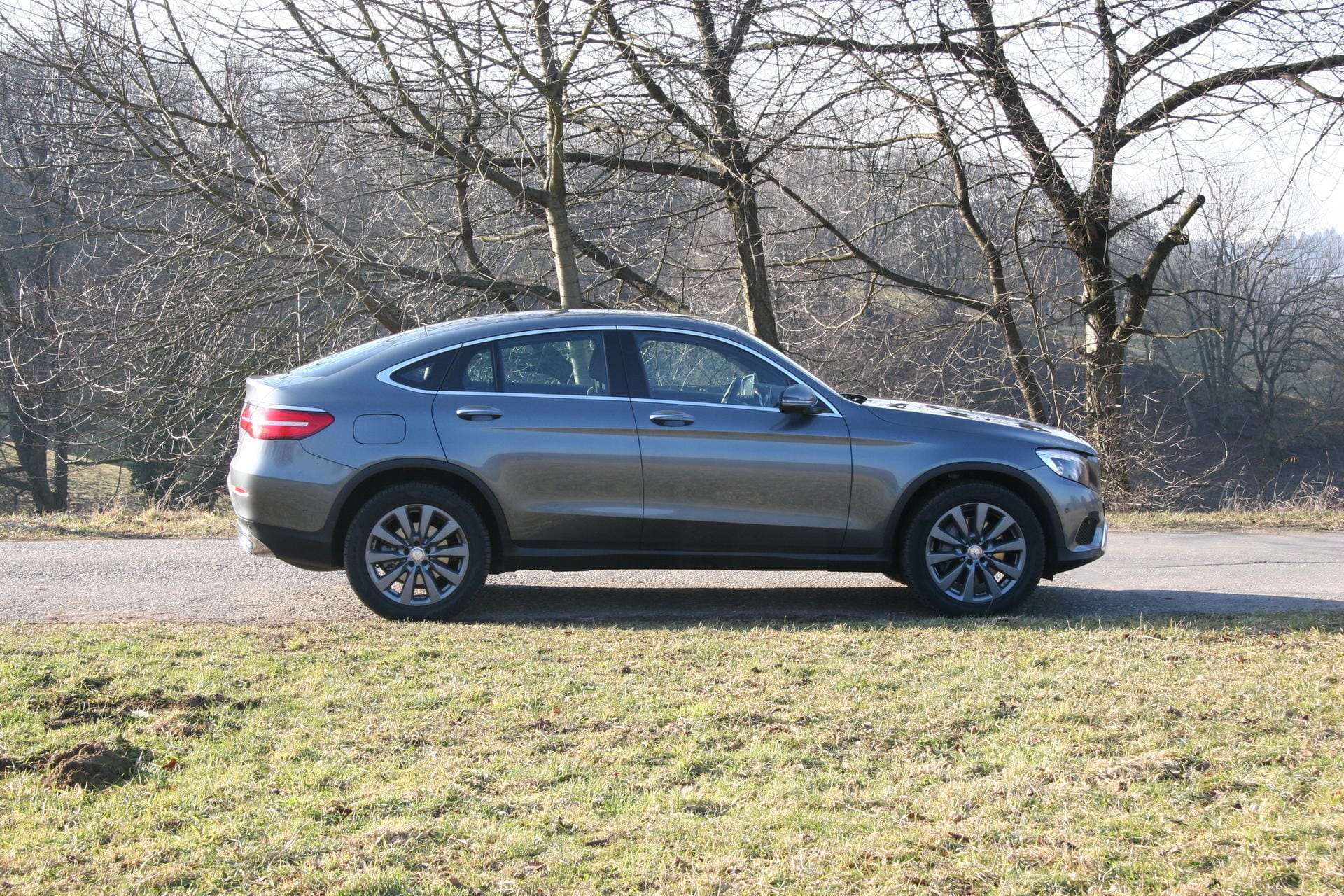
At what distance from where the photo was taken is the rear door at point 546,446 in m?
6.72

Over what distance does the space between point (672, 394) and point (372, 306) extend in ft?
27.6

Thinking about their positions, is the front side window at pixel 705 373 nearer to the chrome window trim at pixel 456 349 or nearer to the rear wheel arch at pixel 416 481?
the chrome window trim at pixel 456 349

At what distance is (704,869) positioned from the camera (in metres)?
3.25

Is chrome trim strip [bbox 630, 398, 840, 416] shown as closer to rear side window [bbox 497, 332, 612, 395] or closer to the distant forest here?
rear side window [bbox 497, 332, 612, 395]

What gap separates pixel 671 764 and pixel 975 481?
359 cm

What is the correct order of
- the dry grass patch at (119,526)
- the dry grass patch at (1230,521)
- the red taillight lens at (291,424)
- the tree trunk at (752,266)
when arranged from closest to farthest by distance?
1. the red taillight lens at (291,424)
2. the dry grass patch at (119,526)
3. the dry grass patch at (1230,521)
4. the tree trunk at (752,266)

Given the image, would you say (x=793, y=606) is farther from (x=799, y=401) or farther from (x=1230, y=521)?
(x=1230, y=521)

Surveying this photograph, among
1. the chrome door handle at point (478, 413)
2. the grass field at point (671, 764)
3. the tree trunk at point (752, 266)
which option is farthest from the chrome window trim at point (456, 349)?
the tree trunk at point (752, 266)

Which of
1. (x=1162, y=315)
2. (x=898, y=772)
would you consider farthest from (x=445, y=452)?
(x=1162, y=315)

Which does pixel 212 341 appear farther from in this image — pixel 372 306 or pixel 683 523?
pixel 683 523

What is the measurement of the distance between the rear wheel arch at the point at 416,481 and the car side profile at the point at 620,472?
1cm

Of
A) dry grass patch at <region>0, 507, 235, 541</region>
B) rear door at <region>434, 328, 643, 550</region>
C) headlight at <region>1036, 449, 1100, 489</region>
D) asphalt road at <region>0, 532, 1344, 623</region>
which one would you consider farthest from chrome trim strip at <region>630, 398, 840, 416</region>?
dry grass patch at <region>0, 507, 235, 541</region>

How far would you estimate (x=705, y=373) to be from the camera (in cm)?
700

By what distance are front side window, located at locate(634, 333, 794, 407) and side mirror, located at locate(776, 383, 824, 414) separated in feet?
0.40
